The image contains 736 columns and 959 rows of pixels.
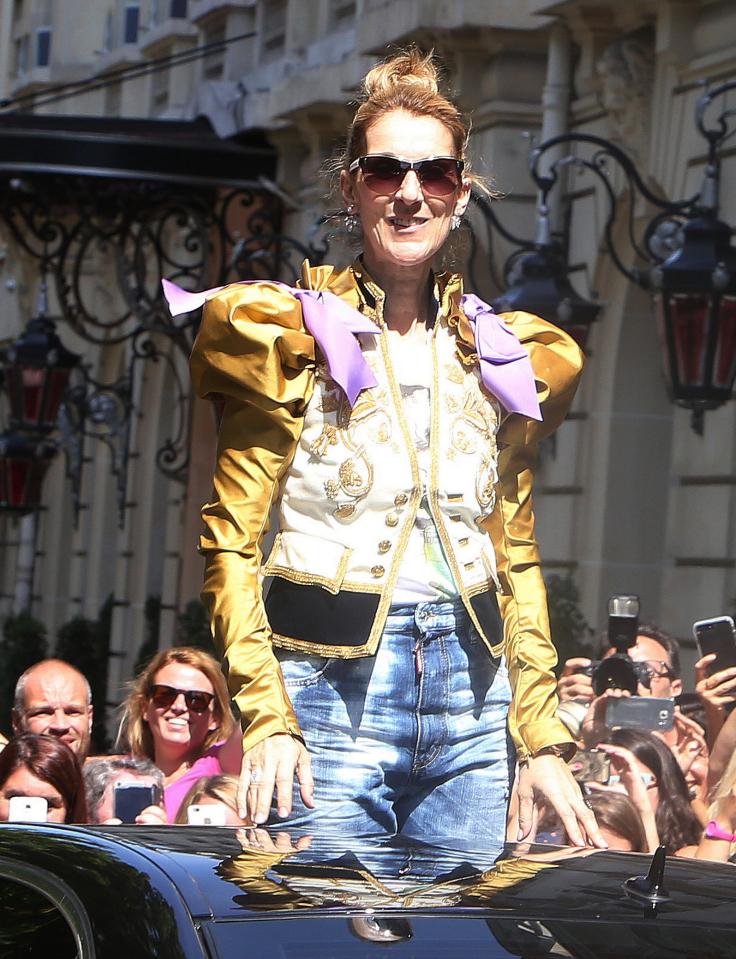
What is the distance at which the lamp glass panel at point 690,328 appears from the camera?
27.4 ft

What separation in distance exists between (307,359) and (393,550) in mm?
326

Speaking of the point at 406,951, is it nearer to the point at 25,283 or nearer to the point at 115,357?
the point at 115,357

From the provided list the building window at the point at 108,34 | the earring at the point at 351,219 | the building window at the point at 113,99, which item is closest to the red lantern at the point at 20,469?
the building window at the point at 113,99

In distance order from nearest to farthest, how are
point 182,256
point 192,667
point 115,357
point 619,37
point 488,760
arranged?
point 488,760
point 192,667
point 619,37
point 182,256
point 115,357

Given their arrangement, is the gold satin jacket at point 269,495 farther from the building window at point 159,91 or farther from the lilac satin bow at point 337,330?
the building window at point 159,91

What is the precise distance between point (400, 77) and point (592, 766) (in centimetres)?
242

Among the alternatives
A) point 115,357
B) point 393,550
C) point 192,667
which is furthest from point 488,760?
point 115,357

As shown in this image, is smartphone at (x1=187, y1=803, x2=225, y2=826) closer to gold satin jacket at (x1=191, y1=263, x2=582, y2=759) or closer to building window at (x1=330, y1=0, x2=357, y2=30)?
gold satin jacket at (x1=191, y1=263, x2=582, y2=759)

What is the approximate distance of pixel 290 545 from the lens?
353 centimetres

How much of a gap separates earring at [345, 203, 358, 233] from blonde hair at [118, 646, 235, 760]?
2844 millimetres

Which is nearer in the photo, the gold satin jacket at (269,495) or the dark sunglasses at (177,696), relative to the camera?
the gold satin jacket at (269,495)

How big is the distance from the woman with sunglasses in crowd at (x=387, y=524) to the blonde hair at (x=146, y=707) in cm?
291

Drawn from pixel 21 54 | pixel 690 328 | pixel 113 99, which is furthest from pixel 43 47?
pixel 690 328

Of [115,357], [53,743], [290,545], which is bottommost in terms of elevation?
[53,743]
